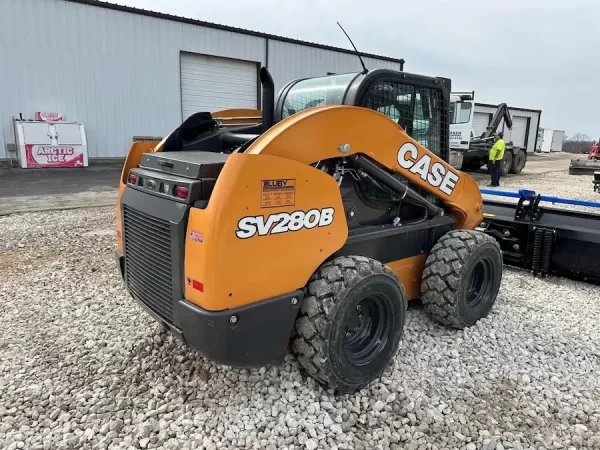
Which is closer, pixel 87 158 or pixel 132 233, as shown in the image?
pixel 132 233

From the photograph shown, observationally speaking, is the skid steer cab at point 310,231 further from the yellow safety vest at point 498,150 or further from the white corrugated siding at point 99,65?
the white corrugated siding at point 99,65

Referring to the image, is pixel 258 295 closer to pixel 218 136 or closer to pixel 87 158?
pixel 218 136

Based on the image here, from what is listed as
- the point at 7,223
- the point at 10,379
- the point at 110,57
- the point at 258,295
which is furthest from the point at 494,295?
the point at 110,57

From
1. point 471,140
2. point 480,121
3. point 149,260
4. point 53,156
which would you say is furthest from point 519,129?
point 149,260

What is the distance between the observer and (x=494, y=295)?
3889 mm

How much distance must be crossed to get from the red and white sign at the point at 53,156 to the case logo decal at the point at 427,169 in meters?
12.8

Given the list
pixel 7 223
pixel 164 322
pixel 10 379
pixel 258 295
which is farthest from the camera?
pixel 7 223

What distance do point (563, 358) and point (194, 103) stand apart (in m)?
15.5

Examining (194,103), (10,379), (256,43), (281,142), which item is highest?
(256,43)

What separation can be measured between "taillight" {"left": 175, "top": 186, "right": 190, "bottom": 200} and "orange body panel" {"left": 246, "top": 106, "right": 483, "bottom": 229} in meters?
0.39

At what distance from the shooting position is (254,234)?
2312 mm

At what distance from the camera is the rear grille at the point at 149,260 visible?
8.45ft

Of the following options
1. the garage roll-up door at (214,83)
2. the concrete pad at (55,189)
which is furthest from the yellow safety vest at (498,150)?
the concrete pad at (55,189)

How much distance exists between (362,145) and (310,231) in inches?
26.8
